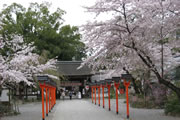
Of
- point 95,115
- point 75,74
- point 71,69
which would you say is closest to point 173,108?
point 95,115

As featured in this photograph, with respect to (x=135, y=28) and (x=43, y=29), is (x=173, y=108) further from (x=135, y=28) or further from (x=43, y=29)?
(x=43, y=29)

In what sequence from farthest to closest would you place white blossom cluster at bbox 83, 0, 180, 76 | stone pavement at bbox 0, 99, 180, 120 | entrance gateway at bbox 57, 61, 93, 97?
entrance gateway at bbox 57, 61, 93, 97, stone pavement at bbox 0, 99, 180, 120, white blossom cluster at bbox 83, 0, 180, 76

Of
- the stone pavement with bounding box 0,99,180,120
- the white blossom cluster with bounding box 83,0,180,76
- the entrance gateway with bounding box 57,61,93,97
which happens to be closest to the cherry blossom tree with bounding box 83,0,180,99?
the white blossom cluster with bounding box 83,0,180,76

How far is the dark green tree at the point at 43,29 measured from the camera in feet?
128

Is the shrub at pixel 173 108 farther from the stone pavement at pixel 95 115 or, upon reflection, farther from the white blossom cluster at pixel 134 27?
the white blossom cluster at pixel 134 27

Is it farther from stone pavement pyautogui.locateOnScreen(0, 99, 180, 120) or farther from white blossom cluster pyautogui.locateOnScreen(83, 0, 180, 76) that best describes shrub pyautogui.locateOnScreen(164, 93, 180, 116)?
white blossom cluster pyautogui.locateOnScreen(83, 0, 180, 76)

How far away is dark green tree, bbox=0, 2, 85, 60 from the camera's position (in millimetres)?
38906

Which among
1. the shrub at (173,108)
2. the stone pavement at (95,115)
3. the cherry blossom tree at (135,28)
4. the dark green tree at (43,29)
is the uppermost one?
the dark green tree at (43,29)

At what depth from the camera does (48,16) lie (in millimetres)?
42562

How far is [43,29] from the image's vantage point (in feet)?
132

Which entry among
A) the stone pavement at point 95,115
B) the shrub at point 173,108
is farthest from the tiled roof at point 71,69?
the shrub at point 173,108

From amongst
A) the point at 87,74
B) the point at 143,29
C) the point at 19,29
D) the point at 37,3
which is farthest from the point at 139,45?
the point at 37,3

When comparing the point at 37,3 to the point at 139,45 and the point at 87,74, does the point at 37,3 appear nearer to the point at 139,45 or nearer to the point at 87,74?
the point at 87,74

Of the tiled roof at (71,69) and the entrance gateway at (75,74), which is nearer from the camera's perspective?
the entrance gateway at (75,74)
